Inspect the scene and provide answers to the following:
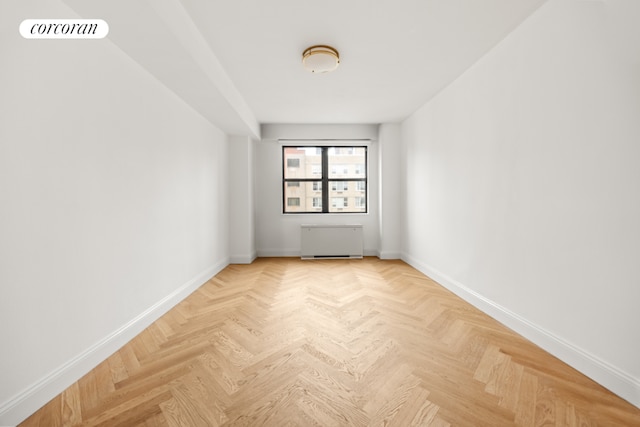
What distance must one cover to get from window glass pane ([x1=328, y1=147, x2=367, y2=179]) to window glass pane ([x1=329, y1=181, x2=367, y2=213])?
0.17 metres

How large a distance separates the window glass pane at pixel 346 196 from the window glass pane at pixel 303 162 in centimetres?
46

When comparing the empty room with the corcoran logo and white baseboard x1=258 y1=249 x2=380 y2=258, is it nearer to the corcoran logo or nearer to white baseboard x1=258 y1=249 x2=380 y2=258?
the corcoran logo

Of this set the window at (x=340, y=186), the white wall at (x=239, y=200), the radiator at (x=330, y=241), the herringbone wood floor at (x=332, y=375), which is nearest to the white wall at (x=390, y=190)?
the radiator at (x=330, y=241)

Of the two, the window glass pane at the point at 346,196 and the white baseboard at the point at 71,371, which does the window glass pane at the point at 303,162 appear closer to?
the window glass pane at the point at 346,196

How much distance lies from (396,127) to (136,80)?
4.17 meters

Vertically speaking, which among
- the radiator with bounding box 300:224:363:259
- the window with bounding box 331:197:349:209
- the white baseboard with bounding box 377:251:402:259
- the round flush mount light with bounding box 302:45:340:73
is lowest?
the white baseboard with bounding box 377:251:402:259

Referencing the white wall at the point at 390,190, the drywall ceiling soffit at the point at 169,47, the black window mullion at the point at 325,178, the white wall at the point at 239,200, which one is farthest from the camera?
the black window mullion at the point at 325,178

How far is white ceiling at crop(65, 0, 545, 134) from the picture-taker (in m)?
1.88

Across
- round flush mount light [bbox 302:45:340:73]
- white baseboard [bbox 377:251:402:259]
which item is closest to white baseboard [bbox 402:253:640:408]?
white baseboard [bbox 377:251:402:259]

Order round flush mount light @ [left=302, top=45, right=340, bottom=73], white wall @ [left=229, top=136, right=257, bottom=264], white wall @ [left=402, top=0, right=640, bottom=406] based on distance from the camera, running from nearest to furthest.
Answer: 1. white wall @ [left=402, top=0, right=640, bottom=406]
2. round flush mount light @ [left=302, top=45, right=340, bottom=73]
3. white wall @ [left=229, top=136, right=257, bottom=264]

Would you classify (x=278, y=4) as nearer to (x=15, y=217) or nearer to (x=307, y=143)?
(x=15, y=217)

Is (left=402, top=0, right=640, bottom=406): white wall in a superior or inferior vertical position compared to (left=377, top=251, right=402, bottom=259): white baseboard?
superior

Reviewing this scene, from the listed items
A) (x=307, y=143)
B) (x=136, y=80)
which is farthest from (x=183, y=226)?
(x=307, y=143)

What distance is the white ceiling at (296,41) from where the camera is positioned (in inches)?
74.1
